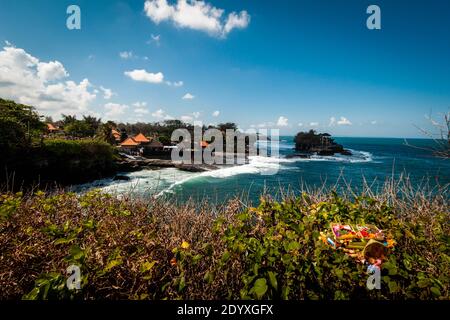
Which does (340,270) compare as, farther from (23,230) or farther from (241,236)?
(23,230)

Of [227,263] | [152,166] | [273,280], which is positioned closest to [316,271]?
[273,280]

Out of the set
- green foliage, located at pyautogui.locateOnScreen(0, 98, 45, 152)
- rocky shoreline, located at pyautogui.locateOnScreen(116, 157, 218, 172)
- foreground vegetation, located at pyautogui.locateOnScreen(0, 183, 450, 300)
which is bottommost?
rocky shoreline, located at pyautogui.locateOnScreen(116, 157, 218, 172)

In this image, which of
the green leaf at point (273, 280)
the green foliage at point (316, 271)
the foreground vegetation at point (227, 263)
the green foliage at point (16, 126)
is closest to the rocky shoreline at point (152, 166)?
the green foliage at point (16, 126)

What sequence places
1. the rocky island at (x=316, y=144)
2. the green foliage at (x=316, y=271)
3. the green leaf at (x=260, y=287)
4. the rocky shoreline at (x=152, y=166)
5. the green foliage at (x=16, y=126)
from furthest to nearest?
the rocky island at (x=316, y=144), the rocky shoreline at (x=152, y=166), the green foliage at (x=16, y=126), the green foliage at (x=316, y=271), the green leaf at (x=260, y=287)

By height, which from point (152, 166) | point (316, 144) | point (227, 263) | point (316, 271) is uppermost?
point (316, 144)

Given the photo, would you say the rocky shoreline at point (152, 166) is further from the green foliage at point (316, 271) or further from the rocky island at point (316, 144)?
the rocky island at point (316, 144)

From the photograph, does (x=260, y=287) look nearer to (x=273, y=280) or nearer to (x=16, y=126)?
(x=273, y=280)

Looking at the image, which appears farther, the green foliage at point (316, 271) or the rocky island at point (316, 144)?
the rocky island at point (316, 144)

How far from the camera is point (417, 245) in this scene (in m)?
2.50

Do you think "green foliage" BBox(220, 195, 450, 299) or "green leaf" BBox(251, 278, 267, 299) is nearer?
"green leaf" BBox(251, 278, 267, 299)

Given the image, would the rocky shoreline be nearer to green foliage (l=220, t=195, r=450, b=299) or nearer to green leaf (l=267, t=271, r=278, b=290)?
green foliage (l=220, t=195, r=450, b=299)

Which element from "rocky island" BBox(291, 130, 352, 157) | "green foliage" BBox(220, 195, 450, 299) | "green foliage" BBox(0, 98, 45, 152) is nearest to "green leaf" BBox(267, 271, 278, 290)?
"green foliage" BBox(220, 195, 450, 299)

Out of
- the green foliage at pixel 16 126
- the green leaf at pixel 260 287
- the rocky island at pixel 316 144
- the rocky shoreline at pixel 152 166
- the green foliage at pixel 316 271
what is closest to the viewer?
the green leaf at pixel 260 287
